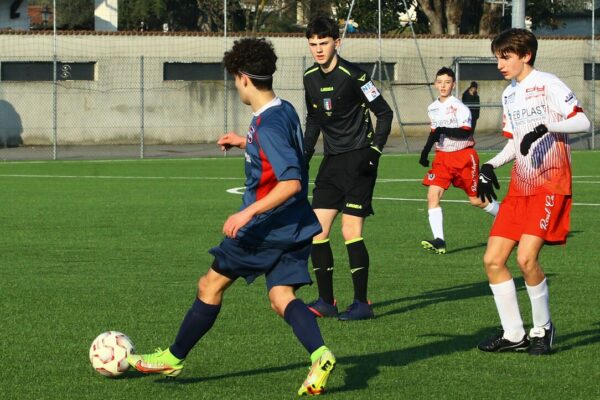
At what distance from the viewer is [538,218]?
7.71 metres

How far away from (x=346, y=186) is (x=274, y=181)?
3111 millimetres

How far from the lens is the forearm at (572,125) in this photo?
7.40 m

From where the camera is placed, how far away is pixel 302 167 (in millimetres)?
6480

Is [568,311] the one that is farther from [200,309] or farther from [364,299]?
[200,309]

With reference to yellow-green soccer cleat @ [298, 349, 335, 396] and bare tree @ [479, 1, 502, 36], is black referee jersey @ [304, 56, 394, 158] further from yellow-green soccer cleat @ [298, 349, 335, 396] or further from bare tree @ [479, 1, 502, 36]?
bare tree @ [479, 1, 502, 36]

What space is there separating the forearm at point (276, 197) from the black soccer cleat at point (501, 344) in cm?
215

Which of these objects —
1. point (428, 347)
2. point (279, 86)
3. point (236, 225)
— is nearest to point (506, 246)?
point (428, 347)

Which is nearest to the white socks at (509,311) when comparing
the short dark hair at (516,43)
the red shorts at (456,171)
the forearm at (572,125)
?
the forearm at (572,125)

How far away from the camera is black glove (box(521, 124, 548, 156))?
24.5 feet

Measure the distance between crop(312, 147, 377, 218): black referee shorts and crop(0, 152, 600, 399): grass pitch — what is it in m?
0.86

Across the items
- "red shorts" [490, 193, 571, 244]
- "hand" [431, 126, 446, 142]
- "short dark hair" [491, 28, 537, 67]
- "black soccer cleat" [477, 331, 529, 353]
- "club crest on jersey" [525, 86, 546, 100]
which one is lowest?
"black soccer cleat" [477, 331, 529, 353]

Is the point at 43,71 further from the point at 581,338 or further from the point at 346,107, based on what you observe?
the point at 581,338

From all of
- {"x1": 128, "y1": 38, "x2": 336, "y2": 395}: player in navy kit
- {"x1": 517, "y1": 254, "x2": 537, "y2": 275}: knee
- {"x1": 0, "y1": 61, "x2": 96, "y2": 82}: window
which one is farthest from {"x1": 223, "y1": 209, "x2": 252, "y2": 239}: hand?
{"x1": 0, "y1": 61, "x2": 96, "y2": 82}: window

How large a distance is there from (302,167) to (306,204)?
280 mm
